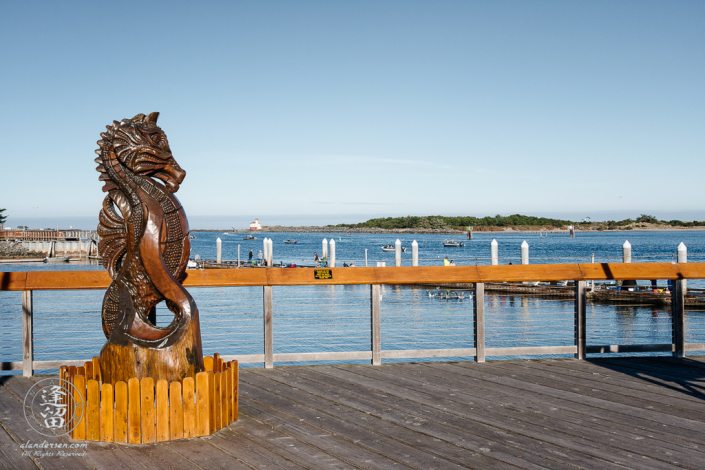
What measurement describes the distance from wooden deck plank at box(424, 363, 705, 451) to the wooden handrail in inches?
44.3

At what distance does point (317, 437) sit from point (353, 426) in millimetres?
334

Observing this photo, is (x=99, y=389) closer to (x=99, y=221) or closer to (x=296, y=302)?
(x=99, y=221)

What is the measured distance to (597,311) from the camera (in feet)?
80.3

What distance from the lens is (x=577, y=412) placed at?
4328 millimetres

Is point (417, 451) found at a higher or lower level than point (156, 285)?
lower

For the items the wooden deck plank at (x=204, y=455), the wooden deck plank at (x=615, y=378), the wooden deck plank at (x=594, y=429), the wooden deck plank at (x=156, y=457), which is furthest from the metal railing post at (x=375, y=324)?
the wooden deck plank at (x=156, y=457)

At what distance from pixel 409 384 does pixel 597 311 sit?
2194 cm

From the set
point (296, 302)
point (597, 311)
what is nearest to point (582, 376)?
point (597, 311)

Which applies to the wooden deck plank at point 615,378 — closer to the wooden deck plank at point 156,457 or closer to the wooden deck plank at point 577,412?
the wooden deck plank at point 577,412

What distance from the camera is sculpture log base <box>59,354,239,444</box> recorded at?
12.1 ft

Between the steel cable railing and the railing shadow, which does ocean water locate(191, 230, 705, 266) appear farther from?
the railing shadow

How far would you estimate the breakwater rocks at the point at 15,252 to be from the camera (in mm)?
58469

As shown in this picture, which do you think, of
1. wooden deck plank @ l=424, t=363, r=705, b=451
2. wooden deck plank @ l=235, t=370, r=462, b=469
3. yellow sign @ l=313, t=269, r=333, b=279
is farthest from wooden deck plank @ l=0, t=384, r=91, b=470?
wooden deck plank @ l=424, t=363, r=705, b=451

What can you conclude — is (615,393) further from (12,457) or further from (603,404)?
(12,457)
